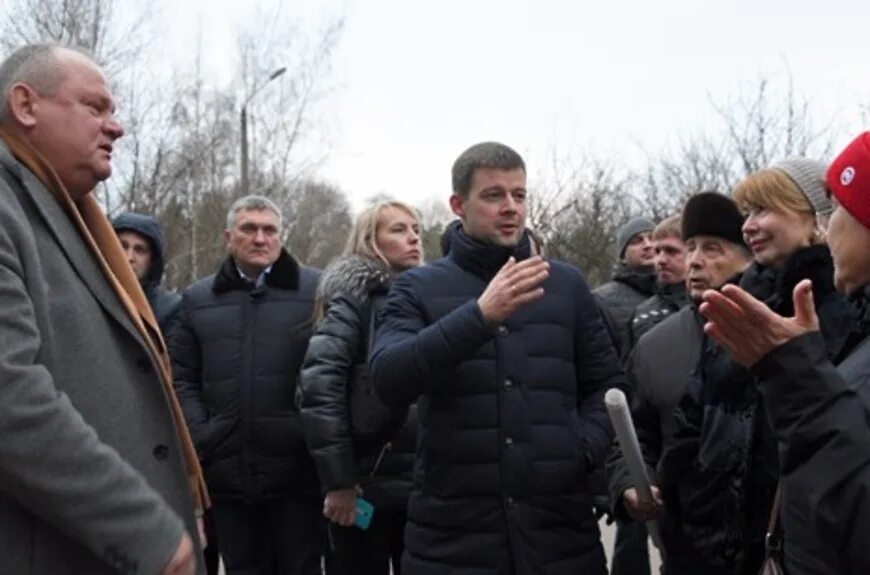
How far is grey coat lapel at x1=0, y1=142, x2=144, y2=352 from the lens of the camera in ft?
8.08

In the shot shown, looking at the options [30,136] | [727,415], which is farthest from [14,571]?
[727,415]

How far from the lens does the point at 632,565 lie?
18.0 ft

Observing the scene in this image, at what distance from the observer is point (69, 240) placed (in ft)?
8.23

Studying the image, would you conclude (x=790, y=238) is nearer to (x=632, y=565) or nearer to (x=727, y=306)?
(x=727, y=306)

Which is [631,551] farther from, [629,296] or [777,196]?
[777,196]

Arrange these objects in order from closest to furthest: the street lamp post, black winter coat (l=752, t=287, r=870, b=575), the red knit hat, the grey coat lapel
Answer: black winter coat (l=752, t=287, r=870, b=575), the red knit hat, the grey coat lapel, the street lamp post

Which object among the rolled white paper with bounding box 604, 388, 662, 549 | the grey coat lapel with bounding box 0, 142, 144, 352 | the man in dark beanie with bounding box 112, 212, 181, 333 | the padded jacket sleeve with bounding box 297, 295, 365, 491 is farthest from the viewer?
the man in dark beanie with bounding box 112, 212, 181, 333

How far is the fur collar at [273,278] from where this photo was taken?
5254 mm

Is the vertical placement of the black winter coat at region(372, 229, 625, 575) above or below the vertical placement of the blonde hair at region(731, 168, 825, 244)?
below

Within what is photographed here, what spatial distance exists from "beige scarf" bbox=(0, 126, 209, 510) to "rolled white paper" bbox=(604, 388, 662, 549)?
1.21 m

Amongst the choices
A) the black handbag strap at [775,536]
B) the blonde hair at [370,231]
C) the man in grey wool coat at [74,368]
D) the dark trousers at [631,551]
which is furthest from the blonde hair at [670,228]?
the man in grey wool coat at [74,368]

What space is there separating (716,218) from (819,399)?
1869mm

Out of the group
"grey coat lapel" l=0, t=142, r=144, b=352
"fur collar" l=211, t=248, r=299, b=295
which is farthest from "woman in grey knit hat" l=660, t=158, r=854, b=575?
"fur collar" l=211, t=248, r=299, b=295

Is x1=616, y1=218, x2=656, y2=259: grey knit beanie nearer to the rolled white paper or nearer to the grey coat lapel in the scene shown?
the rolled white paper
